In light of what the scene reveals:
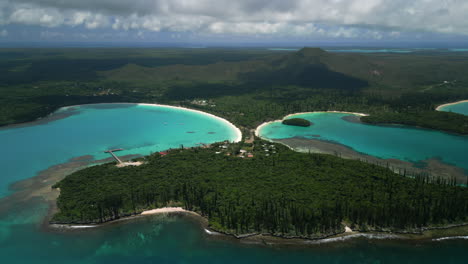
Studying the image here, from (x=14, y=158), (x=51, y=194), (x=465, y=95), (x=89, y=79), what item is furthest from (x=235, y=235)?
(x=89, y=79)

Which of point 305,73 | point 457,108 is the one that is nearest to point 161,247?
point 457,108

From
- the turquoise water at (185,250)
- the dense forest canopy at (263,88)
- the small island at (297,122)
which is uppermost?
the dense forest canopy at (263,88)

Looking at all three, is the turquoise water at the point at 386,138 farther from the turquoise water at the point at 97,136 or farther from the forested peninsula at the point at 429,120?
the turquoise water at the point at 97,136

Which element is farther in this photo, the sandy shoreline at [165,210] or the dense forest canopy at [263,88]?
the dense forest canopy at [263,88]

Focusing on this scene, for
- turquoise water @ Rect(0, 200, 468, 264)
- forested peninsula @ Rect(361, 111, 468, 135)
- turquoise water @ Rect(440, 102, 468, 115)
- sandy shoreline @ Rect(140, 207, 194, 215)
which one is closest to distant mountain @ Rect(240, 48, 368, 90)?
turquoise water @ Rect(440, 102, 468, 115)

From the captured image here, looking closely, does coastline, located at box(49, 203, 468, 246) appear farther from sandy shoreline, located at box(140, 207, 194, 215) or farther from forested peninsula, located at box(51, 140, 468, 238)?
sandy shoreline, located at box(140, 207, 194, 215)

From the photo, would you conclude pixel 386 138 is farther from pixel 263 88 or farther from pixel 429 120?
pixel 263 88

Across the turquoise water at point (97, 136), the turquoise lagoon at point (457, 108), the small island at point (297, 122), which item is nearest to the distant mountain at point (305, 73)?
the turquoise lagoon at point (457, 108)
